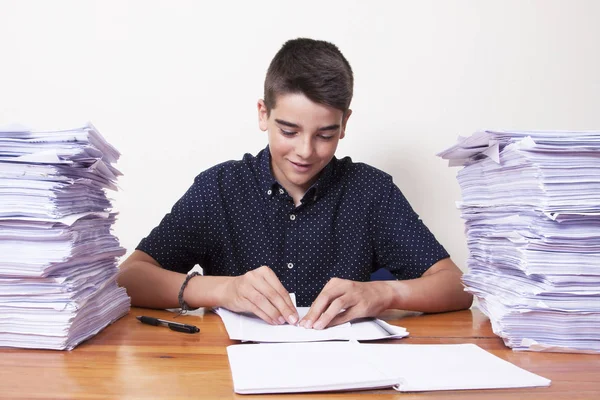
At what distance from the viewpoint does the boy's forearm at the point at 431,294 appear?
1254 millimetres

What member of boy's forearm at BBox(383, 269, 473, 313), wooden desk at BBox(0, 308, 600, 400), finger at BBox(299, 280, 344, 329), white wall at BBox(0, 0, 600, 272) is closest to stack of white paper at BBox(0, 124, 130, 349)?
wooden desk at BBox(0, 308, 600, 400)

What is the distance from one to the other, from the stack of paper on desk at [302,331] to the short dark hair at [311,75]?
1.74 ft

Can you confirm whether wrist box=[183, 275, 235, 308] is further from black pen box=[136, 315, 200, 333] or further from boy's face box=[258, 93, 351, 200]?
boy's face box=[258, 93, 351, 200]

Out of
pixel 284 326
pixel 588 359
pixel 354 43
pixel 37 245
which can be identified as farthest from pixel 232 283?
pixel 354 43

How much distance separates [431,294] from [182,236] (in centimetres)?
68

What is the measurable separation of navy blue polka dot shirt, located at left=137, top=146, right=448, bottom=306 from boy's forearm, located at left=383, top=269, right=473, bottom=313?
0.18m

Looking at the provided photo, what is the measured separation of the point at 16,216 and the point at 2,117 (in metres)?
1.21

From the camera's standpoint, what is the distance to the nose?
1.33m

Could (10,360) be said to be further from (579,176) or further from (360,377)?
(579,176)

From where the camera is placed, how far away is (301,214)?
5.19 feet

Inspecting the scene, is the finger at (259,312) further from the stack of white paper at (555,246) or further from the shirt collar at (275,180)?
the shirt collar at (275,180)

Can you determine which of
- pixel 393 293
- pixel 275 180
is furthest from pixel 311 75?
pixel 393 293

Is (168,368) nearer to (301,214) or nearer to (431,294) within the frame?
(431,294)

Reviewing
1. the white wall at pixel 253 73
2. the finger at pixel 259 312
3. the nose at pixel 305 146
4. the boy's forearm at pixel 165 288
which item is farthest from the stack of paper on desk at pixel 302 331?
the white wall at pixel 253 73
